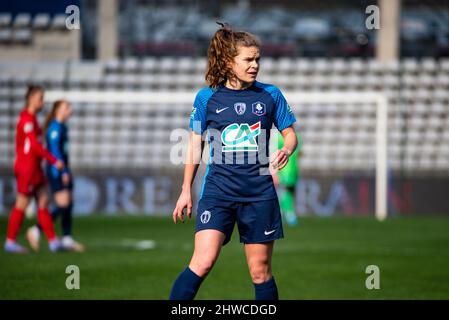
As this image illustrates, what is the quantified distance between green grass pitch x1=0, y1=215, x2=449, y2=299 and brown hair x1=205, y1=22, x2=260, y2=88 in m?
2.57

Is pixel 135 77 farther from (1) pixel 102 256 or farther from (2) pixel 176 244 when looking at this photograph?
(1) pixel 102 256

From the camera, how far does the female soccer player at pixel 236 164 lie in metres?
5.23

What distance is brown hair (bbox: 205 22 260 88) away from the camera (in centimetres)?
531

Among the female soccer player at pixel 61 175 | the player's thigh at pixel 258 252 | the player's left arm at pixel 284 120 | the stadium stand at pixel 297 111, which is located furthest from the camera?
the stadium stand at pixel 297 111

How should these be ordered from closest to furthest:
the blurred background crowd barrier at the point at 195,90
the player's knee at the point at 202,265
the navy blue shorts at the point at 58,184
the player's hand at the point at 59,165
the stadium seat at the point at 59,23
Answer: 1. the player's knee at the point at 202,265
2. the player's hand at the point at 59,165
3. the navy blue shorts at the point at 58,184
4. the blurred background crowd barrier at the point at 195,90
5. the stadium seat at the point at 59,23

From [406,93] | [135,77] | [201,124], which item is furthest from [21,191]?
[406,93]

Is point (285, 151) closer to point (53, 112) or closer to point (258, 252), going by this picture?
point (258, 252)

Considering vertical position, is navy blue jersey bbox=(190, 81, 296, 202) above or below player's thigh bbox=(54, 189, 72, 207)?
above

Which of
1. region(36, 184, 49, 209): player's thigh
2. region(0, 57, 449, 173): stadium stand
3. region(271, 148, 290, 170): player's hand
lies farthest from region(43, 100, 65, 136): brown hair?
region(0, 57, 449, 173): stadium stand

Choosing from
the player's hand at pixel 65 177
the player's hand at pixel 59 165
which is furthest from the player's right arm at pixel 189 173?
the player's hand at pixel 65 177

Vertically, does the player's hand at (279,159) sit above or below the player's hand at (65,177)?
above

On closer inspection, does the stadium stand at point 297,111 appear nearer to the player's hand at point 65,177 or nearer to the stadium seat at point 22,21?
the stadium seat at point 22,21

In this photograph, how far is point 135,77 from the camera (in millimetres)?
23750

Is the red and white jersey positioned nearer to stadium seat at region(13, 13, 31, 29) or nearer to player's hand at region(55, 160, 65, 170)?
player's hand at region(55, 160, 65, 170)
